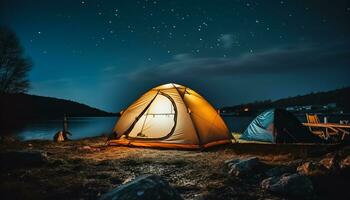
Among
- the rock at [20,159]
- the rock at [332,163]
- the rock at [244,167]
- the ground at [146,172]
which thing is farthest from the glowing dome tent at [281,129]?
the rock at [20,159]

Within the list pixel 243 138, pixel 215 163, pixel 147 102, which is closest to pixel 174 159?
pixel 215 163

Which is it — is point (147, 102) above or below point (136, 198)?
above

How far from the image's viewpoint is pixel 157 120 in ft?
40.0

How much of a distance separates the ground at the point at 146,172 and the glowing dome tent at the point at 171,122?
99cm

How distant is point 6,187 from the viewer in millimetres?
5316

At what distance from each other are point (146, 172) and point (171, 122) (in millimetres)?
4740

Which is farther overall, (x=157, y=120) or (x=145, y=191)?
(x=157, y=120)

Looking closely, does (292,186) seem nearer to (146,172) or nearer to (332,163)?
(332,163)

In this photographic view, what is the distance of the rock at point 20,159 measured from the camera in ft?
24.0

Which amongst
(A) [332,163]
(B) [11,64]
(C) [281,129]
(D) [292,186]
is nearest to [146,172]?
(D) [292,186]

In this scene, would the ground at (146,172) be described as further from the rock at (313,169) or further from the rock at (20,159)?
the rock at (313,169)

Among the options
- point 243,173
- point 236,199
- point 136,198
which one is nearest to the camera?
point 136,198

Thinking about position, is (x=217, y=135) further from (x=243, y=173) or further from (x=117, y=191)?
(x=117, y=191)

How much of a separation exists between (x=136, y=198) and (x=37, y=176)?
12.0 ft
